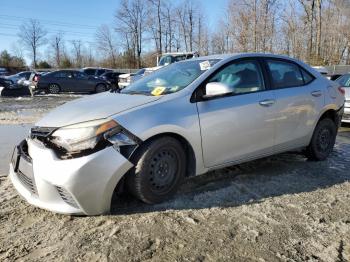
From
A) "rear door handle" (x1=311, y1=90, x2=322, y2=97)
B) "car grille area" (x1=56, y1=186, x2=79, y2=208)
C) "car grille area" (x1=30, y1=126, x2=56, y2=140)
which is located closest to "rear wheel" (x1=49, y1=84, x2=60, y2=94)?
"rear door handle" (x1=311, y1=90, x2=322, y2=97)

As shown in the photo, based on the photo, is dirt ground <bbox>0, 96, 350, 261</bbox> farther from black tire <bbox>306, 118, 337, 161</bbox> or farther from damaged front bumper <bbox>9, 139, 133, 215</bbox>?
black tire <bbox>306, 118, 337, 161</bbox>

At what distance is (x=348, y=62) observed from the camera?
135 feet

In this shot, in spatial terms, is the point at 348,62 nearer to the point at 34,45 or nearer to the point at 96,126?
the point at 96,126

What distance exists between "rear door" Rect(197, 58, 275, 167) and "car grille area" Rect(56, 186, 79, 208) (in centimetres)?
141

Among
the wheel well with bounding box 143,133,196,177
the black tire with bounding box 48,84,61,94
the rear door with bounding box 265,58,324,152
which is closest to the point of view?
the wheel well with bounding box 143,133,196,177

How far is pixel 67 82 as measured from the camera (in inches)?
896

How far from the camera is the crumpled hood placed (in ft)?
12.0

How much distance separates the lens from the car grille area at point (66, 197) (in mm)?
3402

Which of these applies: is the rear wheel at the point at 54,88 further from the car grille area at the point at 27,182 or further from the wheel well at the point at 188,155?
the wheel well at the point at 188,155

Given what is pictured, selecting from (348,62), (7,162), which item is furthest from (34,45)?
(7,162)

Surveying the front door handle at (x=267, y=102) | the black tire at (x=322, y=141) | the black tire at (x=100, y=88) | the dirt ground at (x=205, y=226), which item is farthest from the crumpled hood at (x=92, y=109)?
the black tire at (x=100, y=88)

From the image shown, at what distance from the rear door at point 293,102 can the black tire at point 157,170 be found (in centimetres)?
150

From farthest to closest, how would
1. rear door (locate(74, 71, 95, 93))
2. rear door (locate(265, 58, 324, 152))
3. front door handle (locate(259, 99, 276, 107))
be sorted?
rear door (locate(74, 71, 95, 93))
rear door (locate(265, 58, 324, 152))
front door handle (locate(259, 99, 276, 107))

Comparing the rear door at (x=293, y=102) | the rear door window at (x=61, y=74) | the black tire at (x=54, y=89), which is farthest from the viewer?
the rear door window at (x=61, y=74)
